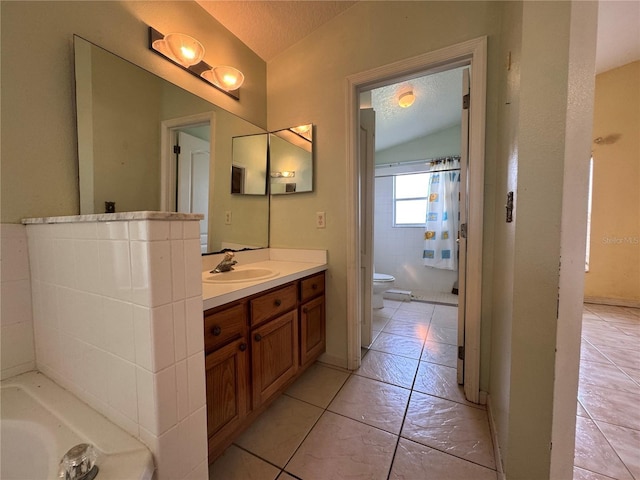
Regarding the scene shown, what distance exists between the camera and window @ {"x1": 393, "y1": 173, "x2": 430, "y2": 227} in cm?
387

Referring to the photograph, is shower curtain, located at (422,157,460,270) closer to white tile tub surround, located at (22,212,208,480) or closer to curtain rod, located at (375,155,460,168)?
curtain rod, located at (375,155,460,168)

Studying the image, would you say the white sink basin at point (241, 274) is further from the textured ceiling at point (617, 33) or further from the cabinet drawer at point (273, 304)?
the textured ceiling at point (617, 33)

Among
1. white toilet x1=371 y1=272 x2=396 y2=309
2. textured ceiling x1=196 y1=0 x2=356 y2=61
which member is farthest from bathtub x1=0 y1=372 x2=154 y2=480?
white toilet x1=371 y1=272 x2=396 y2=309

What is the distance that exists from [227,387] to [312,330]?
2.32 ft

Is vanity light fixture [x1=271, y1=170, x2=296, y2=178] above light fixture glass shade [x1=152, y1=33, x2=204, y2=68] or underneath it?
underneath

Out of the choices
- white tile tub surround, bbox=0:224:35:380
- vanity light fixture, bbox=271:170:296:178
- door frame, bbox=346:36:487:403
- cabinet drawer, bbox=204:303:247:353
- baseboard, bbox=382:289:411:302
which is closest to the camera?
white tile tub surround, bbox=0:224:35:380

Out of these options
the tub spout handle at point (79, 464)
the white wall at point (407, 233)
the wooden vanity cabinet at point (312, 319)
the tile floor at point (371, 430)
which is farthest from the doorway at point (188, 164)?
the white wall at point (407, 233)

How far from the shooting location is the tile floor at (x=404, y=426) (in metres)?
1.04

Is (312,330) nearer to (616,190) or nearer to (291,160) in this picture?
(291,160)

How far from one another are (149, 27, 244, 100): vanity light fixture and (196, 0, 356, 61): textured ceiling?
0.34 m

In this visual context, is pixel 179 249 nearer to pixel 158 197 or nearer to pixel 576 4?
pixel 158 197

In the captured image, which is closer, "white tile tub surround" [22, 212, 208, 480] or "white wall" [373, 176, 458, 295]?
"white tile tub surround" [22, 212, 208, 480]

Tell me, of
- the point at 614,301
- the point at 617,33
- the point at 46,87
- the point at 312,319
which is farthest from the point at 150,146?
the point at 614,301

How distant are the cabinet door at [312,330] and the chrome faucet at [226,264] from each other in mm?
518
